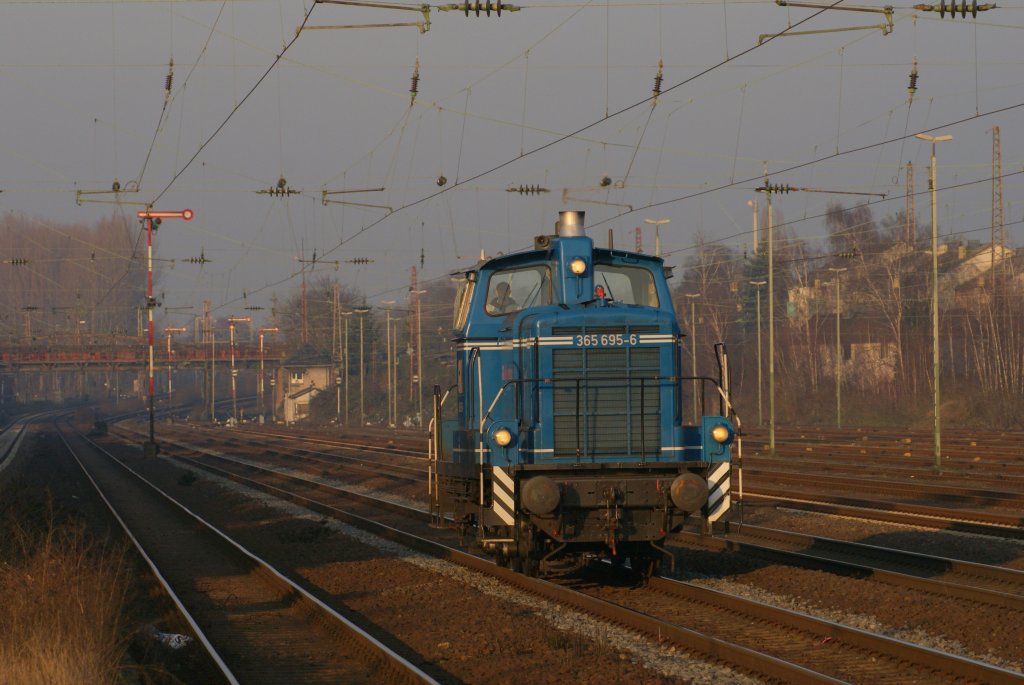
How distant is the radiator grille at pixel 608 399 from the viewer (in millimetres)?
12336

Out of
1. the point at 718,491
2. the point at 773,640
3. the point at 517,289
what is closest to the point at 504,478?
the point at 718,491

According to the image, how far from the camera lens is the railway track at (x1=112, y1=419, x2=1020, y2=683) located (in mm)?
8344

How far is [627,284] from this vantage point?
13.1m

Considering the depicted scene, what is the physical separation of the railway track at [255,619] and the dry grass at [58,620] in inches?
35.2

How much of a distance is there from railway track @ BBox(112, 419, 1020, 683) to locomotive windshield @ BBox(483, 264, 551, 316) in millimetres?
3162

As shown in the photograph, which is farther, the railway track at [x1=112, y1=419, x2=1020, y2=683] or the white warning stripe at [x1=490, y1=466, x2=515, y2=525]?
the white warning stripe at [x1=490, y1=466, x2=515, y2=525]

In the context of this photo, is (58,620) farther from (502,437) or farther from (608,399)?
(608,399)

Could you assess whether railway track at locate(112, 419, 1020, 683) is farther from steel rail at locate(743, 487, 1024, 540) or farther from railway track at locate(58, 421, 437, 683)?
steel rail at locate(743, 487, 1024, 540)

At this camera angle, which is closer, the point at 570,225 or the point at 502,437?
the point at 502,437

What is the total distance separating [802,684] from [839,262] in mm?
81458

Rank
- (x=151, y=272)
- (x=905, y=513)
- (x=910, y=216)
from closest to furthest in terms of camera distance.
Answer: (x=905, y=513) < (x=151, y=272) < (x=910, y=216)

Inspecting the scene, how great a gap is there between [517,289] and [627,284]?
128 centimetres

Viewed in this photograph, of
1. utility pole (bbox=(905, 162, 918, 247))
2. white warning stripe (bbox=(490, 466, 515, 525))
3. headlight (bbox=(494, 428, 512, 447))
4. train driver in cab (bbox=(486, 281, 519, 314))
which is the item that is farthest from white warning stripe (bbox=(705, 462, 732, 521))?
utility pole (bbox=(905, 162, 918, 247))

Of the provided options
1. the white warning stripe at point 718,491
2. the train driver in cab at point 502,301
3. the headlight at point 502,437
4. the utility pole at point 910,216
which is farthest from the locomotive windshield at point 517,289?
the utility pole at point 910,216
